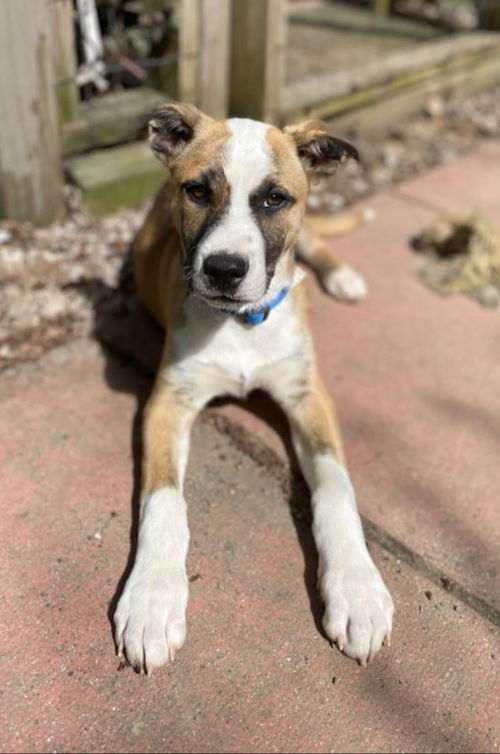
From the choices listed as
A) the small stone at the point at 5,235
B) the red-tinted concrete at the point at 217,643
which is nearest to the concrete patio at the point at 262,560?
the red-tinted concrete at the point at 217,643

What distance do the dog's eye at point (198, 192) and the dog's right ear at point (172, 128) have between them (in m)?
0.33

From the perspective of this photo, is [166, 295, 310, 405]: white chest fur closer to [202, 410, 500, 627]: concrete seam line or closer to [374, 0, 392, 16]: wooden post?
[202, 410, 500, 627]: concrete seam line

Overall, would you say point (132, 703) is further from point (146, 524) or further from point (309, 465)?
point (309, 465)

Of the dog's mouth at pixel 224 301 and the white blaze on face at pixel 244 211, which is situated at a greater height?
the white blaze on face at pixel 244 211

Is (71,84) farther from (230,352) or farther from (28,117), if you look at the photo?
(230,352)

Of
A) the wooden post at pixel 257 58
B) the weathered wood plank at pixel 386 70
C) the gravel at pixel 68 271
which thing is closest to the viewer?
the gravel at pixel 68 271

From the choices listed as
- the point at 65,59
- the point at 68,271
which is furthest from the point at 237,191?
the point at 65,59

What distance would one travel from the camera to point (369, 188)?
564cm

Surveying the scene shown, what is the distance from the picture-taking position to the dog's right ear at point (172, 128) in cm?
293

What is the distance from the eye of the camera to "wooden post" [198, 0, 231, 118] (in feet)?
14.8

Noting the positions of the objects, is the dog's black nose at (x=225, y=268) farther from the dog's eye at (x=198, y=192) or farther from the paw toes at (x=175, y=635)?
the paw toes at (x=175, y=635)

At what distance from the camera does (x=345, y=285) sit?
14.3 feet

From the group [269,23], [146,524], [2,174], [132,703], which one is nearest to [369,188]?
[269,23]

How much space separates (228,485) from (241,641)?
770 mm
